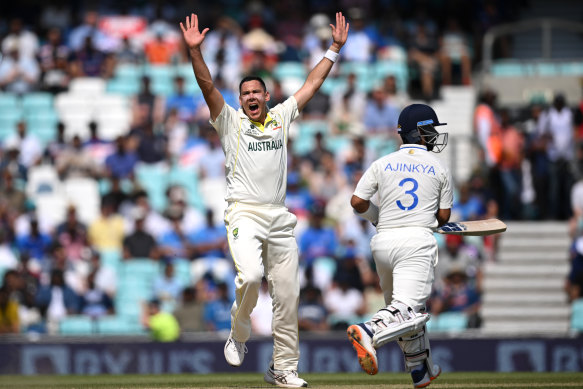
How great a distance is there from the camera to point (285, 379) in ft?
27.0

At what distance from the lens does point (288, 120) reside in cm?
854

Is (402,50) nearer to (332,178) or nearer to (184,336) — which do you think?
(332,178)

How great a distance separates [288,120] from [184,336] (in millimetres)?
6109

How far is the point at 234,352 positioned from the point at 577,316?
7.32 meters

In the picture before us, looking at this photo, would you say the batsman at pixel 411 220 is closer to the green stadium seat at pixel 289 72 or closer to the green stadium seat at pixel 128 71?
the green stadium seat at pixel 289 72

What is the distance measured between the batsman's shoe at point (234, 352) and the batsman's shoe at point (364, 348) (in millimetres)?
1145

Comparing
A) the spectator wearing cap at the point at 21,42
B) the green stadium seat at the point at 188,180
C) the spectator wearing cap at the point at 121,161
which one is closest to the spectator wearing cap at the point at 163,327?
the green stadium seat at the point at 188,180

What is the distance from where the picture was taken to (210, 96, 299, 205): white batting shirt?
8242 mm

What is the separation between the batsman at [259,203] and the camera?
8195mm

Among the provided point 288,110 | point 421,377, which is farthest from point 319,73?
point 421,377

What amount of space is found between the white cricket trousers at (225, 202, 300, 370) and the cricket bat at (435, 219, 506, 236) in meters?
1.15

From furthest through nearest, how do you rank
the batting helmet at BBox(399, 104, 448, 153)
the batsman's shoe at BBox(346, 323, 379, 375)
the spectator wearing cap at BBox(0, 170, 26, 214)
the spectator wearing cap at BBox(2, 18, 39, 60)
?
Answer: the spectator wearing cap at BBox(2, 18, 39, 60) → the spectator wearing cap at BBox(0, 170, 26, 214) → the batting helmet at BBox(399, 104, 448, 153) → the batsman's shoe at BBox(346, 323, 379, 375)

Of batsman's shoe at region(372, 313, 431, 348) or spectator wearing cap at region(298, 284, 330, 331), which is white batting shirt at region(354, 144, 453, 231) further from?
spectator wearing cap at region(298, 284, 330, 331)

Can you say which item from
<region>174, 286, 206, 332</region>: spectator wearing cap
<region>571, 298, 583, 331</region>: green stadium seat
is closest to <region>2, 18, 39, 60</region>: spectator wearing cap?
<region>174, 286, 206, 332</region>: spectator wearing cap
